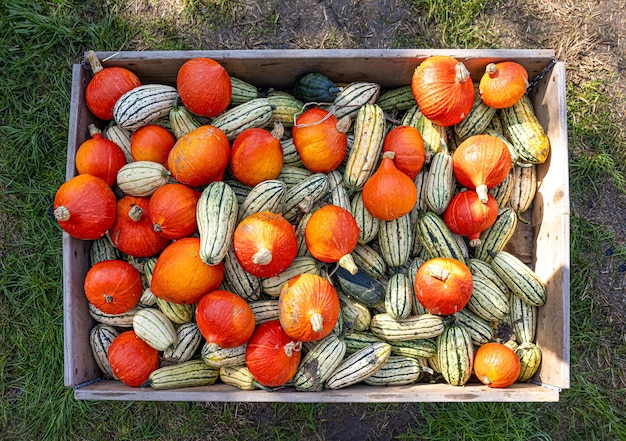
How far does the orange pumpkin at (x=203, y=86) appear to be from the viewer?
10.7ft

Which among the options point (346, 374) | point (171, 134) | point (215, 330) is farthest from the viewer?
point (171, 134)

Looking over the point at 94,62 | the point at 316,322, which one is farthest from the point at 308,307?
the point at 94,62

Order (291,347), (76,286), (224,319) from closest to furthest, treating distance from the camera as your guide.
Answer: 1. (224,319)
2. (291,347)
3. (76,286)

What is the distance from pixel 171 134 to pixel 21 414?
2704 mm

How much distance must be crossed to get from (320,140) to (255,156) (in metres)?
0.43

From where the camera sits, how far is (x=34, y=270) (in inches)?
166

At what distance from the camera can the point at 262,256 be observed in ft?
9.44

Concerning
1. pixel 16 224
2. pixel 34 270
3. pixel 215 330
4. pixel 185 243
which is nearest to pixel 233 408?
pixel 215 330

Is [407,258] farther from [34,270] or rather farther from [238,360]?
[34,270]

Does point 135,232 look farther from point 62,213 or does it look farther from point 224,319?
point 224,319

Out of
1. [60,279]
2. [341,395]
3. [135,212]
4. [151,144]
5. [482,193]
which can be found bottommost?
[60,279]

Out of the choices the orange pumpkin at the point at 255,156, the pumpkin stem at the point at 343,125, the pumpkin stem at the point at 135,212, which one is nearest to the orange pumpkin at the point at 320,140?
the pumpkin stem at the point at 343,125

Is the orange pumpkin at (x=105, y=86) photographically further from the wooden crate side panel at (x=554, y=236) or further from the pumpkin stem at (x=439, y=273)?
the wooden crate side panel at (x=554, y=236)

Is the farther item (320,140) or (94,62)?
(94,62)
